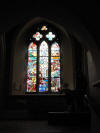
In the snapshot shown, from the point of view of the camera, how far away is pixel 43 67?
8.42 m

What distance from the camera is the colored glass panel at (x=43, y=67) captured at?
837 cm

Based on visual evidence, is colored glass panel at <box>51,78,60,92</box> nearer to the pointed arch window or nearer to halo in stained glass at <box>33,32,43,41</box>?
the pointed arch window

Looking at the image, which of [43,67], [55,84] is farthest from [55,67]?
[55,84]

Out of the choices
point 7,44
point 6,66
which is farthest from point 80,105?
point 7,44

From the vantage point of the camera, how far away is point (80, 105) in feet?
19.2

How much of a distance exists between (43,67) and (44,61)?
27 cm

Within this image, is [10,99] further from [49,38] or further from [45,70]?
[49,38]

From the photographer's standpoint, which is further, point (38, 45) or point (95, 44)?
point (38, 45)

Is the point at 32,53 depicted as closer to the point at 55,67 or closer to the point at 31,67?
the point at 31,67

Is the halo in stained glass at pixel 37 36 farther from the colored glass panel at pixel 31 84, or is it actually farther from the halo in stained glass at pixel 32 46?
the colored glass panel at pixel 31 84

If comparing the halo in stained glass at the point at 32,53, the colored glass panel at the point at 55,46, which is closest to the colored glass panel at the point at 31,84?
the halo in stained glass at the point at 32,53

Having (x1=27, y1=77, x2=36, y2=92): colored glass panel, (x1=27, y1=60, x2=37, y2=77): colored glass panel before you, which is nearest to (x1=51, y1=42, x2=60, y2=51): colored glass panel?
(x1=27, y1=60, x2=37, y2=77): colored glass panel

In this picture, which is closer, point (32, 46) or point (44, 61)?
point (44, 61)

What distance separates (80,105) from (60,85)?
2.45 metres
